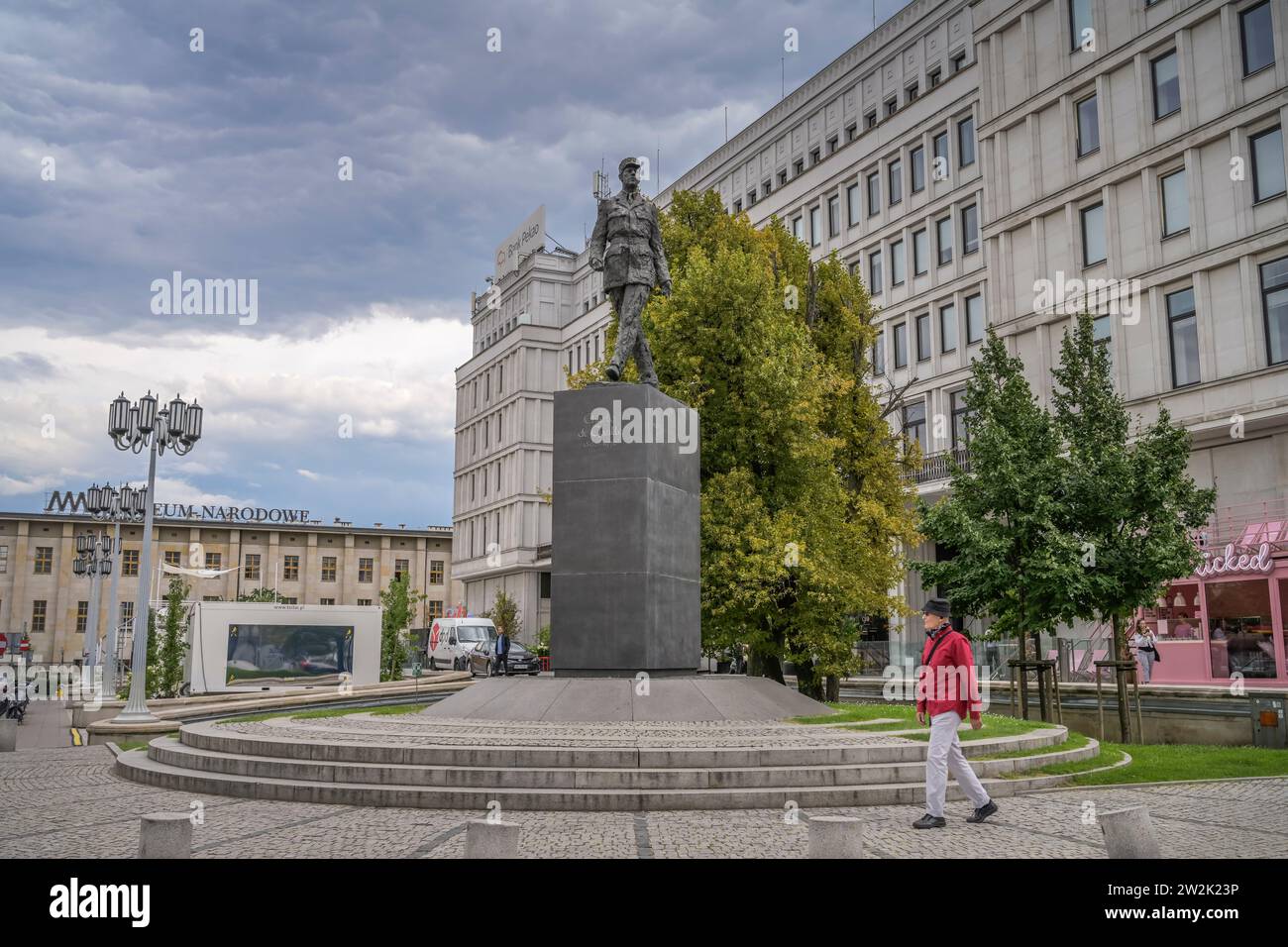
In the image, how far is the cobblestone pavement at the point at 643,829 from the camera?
26.5 feet

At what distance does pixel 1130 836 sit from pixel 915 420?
125 feet

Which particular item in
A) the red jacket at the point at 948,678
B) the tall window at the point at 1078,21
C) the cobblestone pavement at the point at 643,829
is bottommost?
the cobblestone pavement at the point at 643,829

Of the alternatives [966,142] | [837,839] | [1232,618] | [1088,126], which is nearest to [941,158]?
[966,142]

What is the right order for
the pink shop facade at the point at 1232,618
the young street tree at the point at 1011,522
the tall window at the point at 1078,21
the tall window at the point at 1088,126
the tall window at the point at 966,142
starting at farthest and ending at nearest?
the tall window at the point at 966,142 < the tall window at the point at 1078,21 < the tall window at the point at 1088,126 < the pink shop facade at the point at 1232,618 < the young street tree at the point at 1011,522

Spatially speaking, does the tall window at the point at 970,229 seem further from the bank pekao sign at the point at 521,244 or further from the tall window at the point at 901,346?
the bank pekao sign at the point at 521,244

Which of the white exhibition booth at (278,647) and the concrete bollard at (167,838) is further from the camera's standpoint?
the white exhibition booth at (278,647)

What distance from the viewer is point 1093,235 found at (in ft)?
113

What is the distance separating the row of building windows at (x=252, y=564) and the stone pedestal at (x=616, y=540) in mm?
68964

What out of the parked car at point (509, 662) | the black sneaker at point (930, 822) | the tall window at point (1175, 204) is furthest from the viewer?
the parked car at point (509, 662)

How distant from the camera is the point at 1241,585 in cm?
2717

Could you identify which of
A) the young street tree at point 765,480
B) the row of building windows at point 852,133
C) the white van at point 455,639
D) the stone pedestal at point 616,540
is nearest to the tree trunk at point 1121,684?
the young street tree at point 765,480

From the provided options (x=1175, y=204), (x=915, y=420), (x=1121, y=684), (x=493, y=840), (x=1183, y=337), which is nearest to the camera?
(x=493, y=840)

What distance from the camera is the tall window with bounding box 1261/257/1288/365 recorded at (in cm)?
2823

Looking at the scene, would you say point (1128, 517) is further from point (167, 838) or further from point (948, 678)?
point (167, 838)
